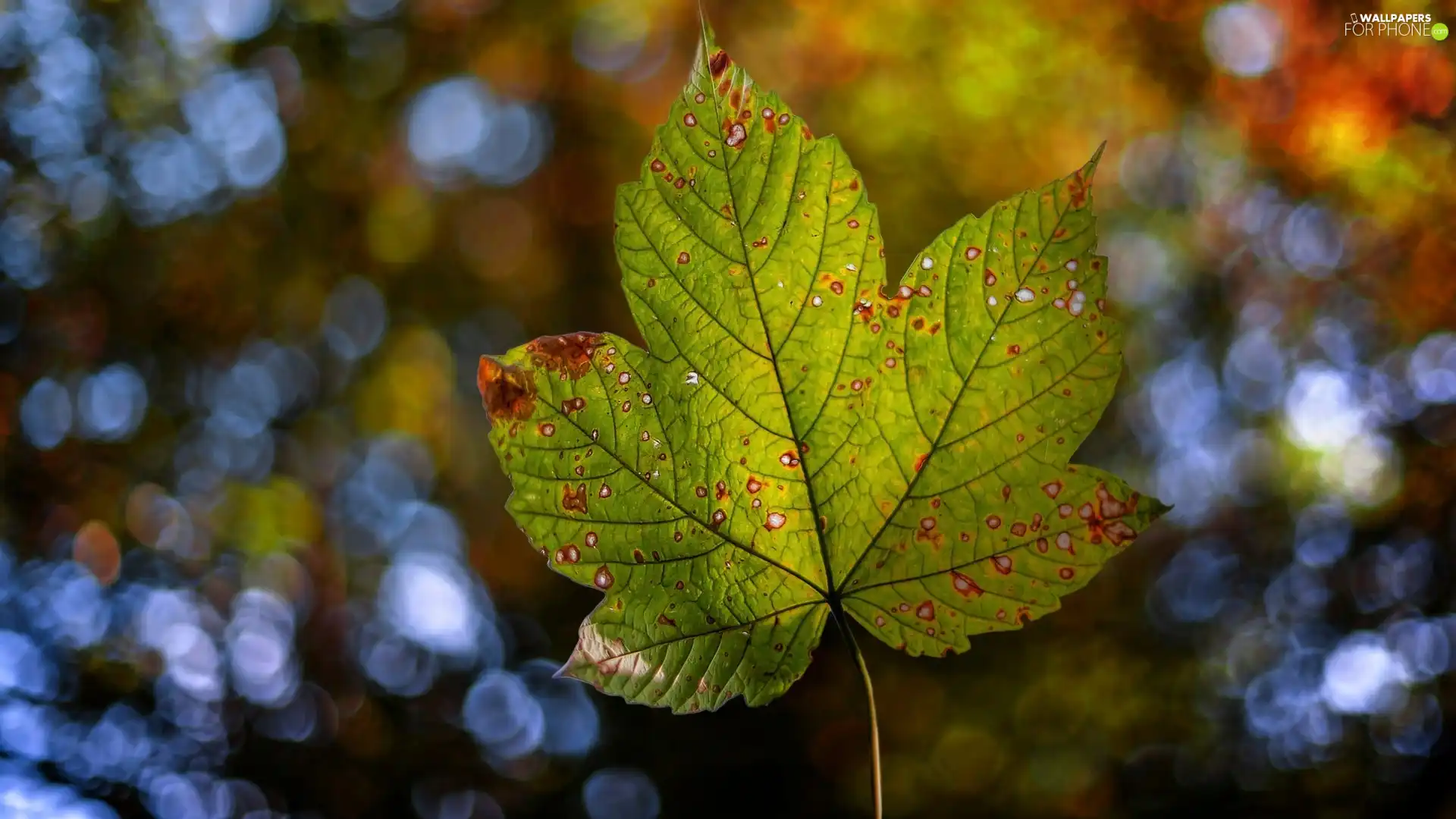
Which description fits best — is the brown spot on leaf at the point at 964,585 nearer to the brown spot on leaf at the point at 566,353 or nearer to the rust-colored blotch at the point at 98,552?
the brown spot on leaf at the point at 566,353

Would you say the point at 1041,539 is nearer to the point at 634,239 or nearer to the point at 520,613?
the point at 634,239

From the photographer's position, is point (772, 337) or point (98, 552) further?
point (98, 552)

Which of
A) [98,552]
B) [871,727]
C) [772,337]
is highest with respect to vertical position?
[98,552]

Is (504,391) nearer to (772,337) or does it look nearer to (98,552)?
(772,337)

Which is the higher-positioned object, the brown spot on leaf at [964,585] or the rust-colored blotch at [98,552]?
the rust-colored blotch at [98,552]

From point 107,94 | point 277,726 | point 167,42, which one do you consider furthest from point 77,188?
point 277,726

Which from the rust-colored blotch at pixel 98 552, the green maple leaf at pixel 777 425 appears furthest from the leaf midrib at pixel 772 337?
the rust-colored blotch at pixel 98 552

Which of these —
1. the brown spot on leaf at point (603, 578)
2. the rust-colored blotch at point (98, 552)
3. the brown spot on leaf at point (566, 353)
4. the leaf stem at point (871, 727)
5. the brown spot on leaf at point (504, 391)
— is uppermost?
the rust-colored blotch at point (98, 552)

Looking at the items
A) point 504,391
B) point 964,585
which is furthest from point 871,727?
point 504,391

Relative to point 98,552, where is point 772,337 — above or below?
below
